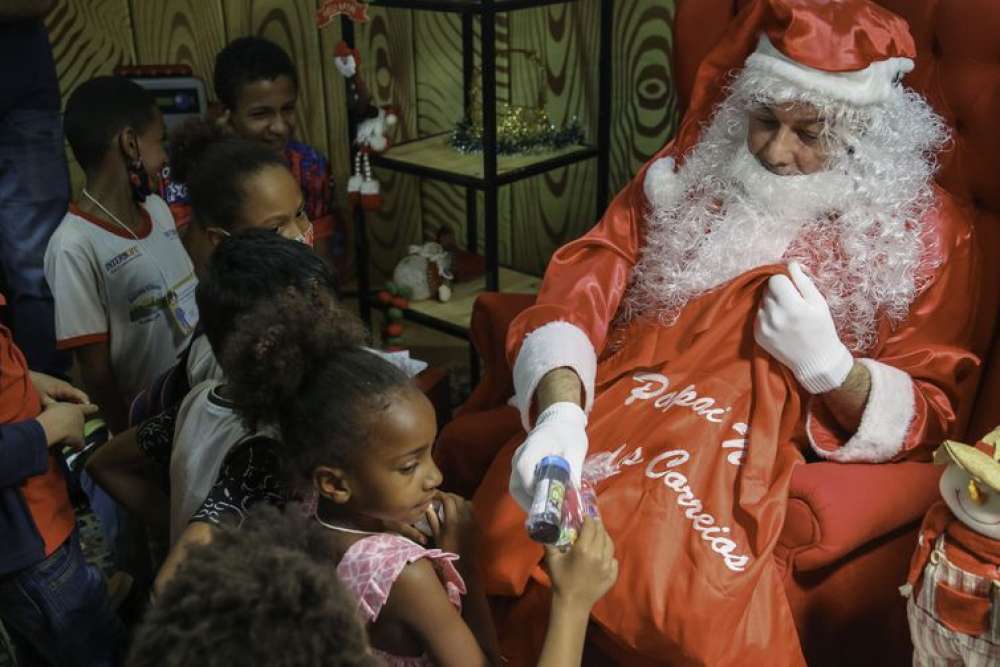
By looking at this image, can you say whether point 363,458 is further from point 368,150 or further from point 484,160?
point 368,150

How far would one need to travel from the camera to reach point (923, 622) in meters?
1.57

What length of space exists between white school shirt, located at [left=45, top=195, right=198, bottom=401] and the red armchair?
716 mm

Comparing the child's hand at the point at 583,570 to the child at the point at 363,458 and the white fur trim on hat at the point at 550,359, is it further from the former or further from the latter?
the white fur trim on hat at the point at 550,359

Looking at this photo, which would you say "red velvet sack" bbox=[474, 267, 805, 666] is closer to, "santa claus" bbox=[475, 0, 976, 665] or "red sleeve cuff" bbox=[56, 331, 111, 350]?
"santa claus" bbox=[475, 0, 976, 665]

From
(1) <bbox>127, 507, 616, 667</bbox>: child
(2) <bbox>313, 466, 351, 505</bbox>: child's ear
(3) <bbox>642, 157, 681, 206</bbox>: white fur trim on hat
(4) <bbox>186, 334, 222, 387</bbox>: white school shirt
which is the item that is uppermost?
(1) <bbox>127, 507, 616, 667</bbox>: child

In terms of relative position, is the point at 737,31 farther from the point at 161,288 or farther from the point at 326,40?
the point at 326,40

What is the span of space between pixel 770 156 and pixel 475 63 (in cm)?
189

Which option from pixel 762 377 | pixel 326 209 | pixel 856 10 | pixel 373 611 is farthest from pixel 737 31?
pixel 326 209

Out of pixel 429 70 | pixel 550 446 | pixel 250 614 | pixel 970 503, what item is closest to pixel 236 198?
pixel 550 446

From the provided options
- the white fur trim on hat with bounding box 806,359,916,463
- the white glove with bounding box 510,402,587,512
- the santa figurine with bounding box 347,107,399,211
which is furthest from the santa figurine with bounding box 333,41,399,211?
the white fur trim on hat with bounding box 806,359,916,463

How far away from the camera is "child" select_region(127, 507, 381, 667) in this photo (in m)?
0.79

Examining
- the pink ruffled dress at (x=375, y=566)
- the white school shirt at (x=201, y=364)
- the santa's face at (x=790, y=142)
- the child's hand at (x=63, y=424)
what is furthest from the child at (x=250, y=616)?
the santa's face at (x=790, y=142)

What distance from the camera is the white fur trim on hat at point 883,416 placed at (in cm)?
176

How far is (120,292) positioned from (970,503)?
172 cm
